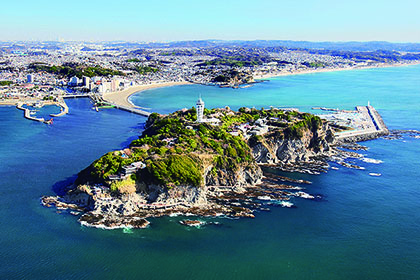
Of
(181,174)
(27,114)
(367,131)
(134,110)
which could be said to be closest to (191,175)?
(181,174)

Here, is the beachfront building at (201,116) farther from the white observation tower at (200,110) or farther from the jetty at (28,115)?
the jetty at (28,115)

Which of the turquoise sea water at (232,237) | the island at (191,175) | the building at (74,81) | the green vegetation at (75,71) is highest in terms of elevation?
the green vegetation at (75,71)

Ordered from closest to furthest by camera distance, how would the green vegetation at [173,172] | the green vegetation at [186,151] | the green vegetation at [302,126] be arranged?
1. the green vegetation at [173,172]
2. the green vegetation at [186,151]
3. the green vegetation at [302,126]

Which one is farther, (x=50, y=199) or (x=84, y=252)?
(x=50, y=199)

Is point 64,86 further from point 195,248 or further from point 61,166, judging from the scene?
point 195,248

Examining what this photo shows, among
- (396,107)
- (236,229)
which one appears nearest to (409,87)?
(396,107)

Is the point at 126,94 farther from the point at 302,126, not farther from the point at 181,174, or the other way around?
the point at 181,174

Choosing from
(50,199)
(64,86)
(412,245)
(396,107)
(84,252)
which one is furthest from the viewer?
(64,86)

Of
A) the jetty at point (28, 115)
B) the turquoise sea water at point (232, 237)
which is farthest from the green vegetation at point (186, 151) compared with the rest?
the jetty at point (28, 115)
